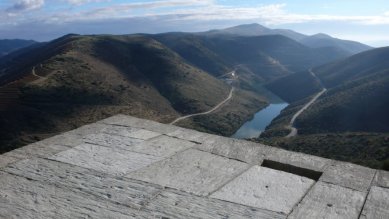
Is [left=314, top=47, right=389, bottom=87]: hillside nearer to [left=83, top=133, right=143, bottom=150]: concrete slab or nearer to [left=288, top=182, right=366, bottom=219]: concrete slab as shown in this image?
[left=83, top=133, right=143, bottom=150]: concrete slab

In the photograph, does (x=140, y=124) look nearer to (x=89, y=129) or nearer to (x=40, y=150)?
(x=89, y=129)

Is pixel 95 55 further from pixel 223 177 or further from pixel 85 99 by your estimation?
pixel 223 177

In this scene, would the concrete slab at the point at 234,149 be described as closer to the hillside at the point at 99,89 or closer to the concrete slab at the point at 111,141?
the concrete slab at the point at 111,141

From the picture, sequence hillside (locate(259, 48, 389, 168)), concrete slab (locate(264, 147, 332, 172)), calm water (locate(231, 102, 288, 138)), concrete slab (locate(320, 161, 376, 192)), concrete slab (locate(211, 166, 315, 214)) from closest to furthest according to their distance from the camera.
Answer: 1. concrete slab (locate(211, 166, 315, 214))
2. concrete slab (locate(320, 161, 376, 192))
3. concrete slab (locate(264, 147, 332, 172))
4. hillside (locate(259, 48, 389, 168))
5. calm water (locate(231, 102, 288, 138))

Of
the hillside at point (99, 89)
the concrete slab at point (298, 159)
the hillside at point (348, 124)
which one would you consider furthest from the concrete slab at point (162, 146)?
the hillside at point (99, 89)

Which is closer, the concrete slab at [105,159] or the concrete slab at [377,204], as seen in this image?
the concrete slab at [377,204]

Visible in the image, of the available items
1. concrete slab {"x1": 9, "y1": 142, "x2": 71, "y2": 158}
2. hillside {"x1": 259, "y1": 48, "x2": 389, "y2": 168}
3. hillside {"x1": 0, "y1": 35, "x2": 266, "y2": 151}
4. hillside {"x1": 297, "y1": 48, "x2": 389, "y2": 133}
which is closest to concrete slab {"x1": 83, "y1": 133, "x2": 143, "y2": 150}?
concrete slab {"x1": 9, "y1": 142, "x2": 71, "y2": 158}
